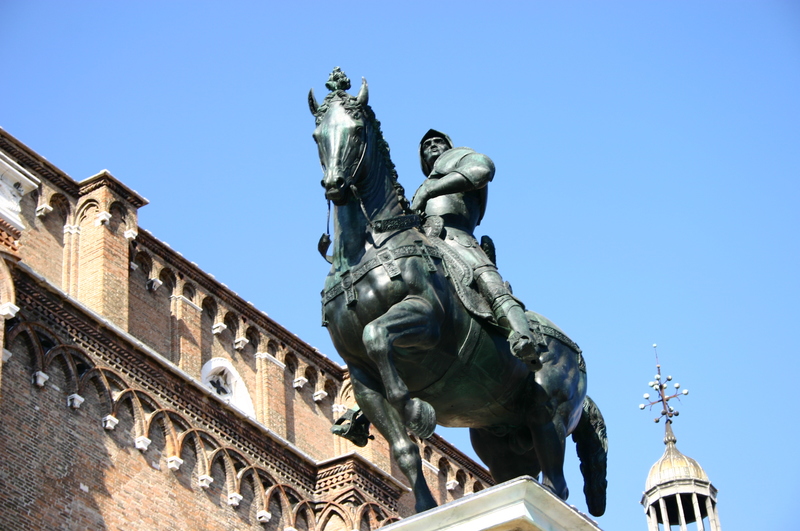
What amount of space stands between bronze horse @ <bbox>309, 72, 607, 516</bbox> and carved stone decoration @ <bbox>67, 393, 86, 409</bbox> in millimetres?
10248

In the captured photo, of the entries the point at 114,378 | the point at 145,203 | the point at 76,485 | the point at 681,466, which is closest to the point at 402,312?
the point at 76,485

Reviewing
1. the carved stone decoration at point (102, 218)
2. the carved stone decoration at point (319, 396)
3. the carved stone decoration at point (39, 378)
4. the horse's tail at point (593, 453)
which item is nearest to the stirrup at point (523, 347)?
the horse's tail at point (593, 453)

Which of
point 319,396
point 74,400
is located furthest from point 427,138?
point 319,396

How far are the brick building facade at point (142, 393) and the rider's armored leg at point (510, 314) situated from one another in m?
9.78

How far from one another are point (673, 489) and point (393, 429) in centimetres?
2383

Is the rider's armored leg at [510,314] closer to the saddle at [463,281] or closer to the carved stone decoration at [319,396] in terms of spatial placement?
the saddle at [463,281]

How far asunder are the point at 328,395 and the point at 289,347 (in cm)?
113

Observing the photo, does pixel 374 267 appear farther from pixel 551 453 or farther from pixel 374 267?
pixel 551 453

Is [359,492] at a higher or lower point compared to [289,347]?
lower

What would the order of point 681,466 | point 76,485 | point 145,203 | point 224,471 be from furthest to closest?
point 681,466 < point 145,203 < point 224,471 < point 76,485

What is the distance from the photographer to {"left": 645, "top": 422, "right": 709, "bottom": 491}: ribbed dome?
31188 millimetres

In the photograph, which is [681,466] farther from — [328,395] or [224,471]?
[224,471]

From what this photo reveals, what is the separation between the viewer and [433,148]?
382 inches

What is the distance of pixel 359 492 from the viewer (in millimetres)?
22047
